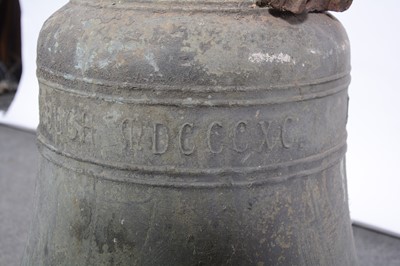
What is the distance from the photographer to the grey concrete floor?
88.2 inches

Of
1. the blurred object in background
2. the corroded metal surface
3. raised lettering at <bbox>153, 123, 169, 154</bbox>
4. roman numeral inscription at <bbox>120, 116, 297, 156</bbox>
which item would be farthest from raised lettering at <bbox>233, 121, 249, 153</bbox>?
the blurred object in background

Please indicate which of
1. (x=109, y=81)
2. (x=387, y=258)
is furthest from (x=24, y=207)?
(x=109, y=81)

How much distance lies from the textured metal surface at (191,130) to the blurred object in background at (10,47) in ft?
10.6

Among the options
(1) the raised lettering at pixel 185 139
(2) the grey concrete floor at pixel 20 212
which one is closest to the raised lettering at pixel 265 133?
(1) the raised lettering at pixel 185 139

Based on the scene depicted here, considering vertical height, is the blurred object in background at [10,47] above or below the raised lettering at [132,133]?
below

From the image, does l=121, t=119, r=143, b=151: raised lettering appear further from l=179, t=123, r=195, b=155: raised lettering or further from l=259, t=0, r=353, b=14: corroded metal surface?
l=259, t=0, r=353, b=14: corroded metal surface

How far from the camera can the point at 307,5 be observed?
3.77ft

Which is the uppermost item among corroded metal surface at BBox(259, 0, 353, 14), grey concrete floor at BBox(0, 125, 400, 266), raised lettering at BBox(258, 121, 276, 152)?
corroded metal surface at BBox(259, 0, 353, 14)

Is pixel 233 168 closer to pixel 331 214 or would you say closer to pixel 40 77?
pixel 331 214

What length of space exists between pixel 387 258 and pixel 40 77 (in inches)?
60.3

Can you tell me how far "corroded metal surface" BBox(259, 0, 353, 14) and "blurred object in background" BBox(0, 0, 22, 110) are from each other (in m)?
3.38

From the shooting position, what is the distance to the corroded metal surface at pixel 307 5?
1.11 meters

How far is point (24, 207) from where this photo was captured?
2.66 metres

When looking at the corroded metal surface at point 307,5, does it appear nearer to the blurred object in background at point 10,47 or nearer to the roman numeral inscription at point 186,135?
the roman numeral inscription at point 186,135
